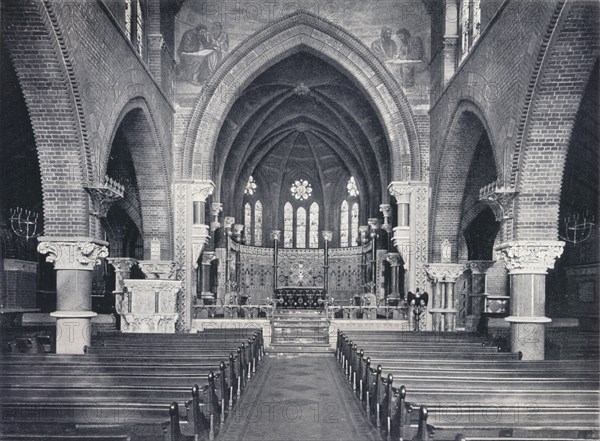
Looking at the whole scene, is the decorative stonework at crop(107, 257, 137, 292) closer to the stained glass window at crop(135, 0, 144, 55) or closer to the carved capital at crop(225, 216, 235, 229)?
the carved capital at crop(225, 216, 235, 229)

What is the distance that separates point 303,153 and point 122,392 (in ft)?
103

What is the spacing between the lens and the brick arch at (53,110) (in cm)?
1030

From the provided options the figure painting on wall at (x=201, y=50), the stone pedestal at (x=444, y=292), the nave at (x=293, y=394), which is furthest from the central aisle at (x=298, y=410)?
the figure painting on wall at (x=201, y=50)

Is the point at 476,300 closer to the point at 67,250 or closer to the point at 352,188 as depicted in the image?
the point at 352,188

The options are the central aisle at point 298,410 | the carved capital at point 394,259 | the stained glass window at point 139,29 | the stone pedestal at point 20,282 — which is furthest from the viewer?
the carved capital at point 394,259

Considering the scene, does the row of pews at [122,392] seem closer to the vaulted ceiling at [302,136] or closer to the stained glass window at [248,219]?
the vaulted ceiling at [302,136]

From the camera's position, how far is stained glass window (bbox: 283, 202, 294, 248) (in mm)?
39188

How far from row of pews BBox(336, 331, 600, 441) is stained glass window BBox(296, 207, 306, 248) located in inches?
1074

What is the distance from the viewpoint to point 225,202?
3078cm

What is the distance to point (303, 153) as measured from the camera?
3784 cm

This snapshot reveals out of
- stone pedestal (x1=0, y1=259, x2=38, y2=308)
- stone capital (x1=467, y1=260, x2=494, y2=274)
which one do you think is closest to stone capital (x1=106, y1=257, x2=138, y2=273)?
stone pedestal (x1=0, y1=259, x2=38, y2=308)

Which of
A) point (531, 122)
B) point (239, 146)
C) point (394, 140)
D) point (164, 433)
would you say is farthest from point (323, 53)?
point (164, 433)

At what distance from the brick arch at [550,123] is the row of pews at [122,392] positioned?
638 cm

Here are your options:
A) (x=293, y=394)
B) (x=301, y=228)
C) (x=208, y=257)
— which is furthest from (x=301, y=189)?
(x=293, y=394)
